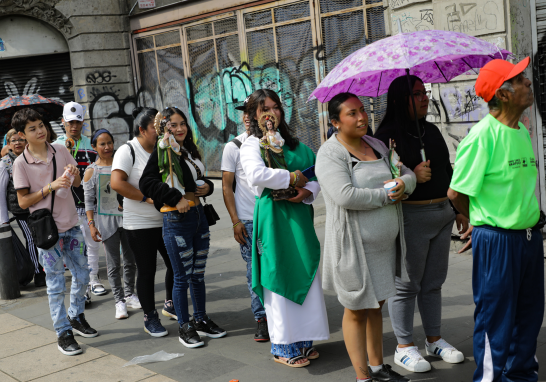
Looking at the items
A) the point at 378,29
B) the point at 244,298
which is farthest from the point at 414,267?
the point at 378,29

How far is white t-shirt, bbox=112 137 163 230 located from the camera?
4945mm

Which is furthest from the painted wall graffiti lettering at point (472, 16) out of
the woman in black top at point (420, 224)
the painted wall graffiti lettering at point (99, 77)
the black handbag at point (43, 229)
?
the painted wall graffiti lettering at point (99, 77)

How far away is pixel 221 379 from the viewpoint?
4.05m

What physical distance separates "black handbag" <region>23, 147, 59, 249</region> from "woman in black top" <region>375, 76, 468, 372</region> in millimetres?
2666

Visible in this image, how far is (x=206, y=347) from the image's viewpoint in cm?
468

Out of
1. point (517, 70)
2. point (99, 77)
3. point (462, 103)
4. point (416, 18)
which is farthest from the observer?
point (99, 77)

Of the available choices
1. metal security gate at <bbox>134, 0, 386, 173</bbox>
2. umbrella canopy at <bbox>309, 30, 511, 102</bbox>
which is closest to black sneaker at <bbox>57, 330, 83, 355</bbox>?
umbrella canopy at <bbox>309, 30, 511, 102</bbox>

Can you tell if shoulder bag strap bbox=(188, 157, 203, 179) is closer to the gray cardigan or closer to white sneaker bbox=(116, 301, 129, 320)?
the gray cardigan

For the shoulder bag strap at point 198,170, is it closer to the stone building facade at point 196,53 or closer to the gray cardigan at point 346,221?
the gray cardigan at point 346,221

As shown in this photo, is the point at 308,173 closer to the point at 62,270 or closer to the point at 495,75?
the point at 495,75

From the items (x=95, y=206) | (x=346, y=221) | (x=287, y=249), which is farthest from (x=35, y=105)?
(x=346, y=221)

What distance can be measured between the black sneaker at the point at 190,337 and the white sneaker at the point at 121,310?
3.49 ft

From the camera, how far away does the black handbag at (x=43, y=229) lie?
15.1ft

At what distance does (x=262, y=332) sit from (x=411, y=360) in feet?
4.25
